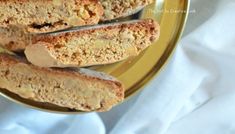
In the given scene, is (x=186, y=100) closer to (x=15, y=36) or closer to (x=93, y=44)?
(x=93, y=44)

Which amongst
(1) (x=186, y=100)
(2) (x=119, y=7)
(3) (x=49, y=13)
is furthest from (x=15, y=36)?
(1) (x=186, y=100)

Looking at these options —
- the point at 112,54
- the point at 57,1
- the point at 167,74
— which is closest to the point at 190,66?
the point at 167,74

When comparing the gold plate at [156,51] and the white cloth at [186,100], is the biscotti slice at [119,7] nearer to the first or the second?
the gold plate at [156,51]

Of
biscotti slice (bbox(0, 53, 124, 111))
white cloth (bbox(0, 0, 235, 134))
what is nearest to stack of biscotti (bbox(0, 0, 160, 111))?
biscotti slice (bbox(0, 53, 124, 111))

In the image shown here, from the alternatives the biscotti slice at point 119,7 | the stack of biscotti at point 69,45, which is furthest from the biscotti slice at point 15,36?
Answer: the biscotti slice at point 119,7

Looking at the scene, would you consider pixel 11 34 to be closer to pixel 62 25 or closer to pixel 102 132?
pixel 62 25

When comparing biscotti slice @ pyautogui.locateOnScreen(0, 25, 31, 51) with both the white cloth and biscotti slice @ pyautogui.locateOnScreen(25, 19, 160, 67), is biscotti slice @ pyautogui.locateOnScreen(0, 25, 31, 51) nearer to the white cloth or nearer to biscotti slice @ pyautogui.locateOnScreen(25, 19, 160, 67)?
biscotti slice @ pyautogui.locateOnScreen(25, 19, 160, 67)
